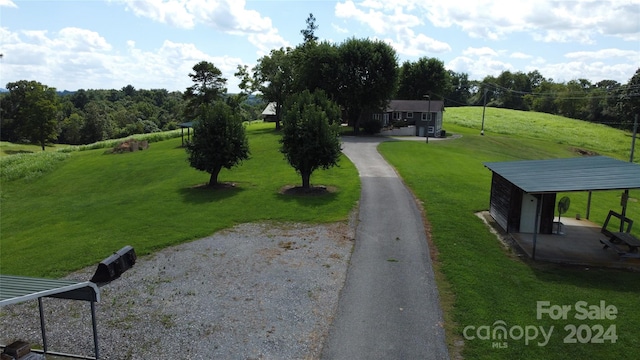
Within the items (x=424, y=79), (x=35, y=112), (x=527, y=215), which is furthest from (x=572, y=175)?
(x=35, y=112)

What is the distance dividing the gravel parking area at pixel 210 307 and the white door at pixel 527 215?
863 centimetres

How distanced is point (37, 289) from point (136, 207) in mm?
20350

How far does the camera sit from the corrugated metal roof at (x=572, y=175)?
56.0 ft

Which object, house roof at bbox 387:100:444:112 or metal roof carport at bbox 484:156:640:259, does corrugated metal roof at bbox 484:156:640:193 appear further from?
house roof at bbox 387:100:444:112

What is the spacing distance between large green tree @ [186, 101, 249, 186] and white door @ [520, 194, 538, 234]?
19.4 metres

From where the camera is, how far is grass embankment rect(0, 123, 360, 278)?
21266mm

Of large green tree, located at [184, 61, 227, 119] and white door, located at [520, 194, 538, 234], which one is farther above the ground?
large green tree, located at [184, 61, 227, 119]

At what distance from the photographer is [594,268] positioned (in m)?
17.1

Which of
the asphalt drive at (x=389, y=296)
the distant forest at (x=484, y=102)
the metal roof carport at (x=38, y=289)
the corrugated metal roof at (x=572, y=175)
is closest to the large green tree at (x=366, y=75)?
the distant forest at (x=484, y=102)

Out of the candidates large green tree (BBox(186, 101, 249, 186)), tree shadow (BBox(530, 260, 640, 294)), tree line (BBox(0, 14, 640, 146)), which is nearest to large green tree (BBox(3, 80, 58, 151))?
tree line (BBox(0, 14, 640, 146))

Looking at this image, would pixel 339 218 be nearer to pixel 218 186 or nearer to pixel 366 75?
pixel 218 186

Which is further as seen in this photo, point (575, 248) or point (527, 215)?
point (527, 215)

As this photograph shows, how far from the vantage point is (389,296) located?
48.0 feet

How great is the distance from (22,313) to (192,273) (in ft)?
18.6
